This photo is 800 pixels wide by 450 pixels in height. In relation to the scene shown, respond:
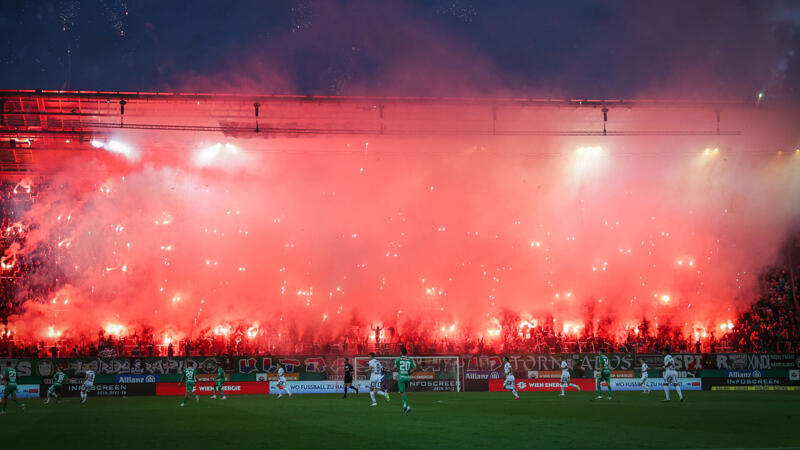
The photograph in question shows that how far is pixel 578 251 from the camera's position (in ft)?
155

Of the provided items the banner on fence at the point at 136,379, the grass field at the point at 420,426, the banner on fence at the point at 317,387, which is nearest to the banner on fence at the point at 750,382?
the grass field at the point at 420,426

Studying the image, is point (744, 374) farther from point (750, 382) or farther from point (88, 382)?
point (88, 382)

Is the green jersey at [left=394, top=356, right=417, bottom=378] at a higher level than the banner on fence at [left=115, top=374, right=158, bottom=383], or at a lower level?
higher

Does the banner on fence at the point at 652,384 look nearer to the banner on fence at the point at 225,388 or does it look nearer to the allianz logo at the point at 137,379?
the banner on fence at the point at 225,388

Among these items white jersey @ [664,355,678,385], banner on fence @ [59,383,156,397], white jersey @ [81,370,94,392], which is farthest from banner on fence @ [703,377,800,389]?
white jersey @ [81,370,94,392]

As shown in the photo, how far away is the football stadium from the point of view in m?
34.8

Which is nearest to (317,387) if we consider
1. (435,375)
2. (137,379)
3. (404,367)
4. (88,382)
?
(435,375)

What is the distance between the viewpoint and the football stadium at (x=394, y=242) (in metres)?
34.8

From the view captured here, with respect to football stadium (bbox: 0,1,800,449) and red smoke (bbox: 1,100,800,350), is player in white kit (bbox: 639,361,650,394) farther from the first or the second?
red smoke (bbox: 1,100,800,350)

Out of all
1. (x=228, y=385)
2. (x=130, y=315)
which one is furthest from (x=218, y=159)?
(x=228, y=385)

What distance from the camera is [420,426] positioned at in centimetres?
1608

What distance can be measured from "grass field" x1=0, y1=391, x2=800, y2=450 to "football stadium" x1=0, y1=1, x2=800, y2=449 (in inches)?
352

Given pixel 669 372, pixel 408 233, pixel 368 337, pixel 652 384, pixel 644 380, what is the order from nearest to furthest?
pixel 669 372
pixel 644 380
pixel 652 384
pixel 368 337
pixel 408 233

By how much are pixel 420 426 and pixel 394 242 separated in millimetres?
31417
